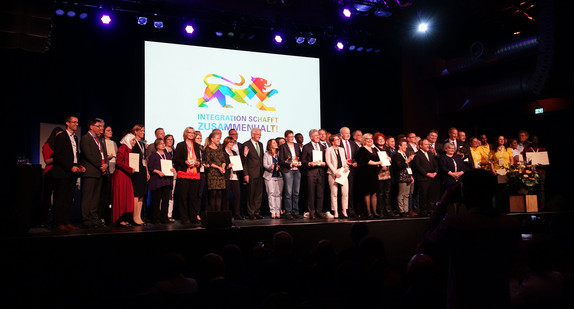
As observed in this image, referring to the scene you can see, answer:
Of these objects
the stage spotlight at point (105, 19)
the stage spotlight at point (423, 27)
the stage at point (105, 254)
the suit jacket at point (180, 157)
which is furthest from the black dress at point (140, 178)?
the stage spotlight at point (423, 27)

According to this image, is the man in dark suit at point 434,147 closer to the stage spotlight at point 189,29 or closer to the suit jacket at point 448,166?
the suit jacket at point 448,166

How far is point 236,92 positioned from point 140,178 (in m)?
3.46

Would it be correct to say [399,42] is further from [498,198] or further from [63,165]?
[63,165]

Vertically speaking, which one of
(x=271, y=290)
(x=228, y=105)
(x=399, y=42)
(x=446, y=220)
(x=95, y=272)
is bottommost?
(x=95, y=272)

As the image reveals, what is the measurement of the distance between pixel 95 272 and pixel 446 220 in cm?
447

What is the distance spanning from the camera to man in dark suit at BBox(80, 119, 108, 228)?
6.83m

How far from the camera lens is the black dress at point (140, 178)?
7645 millimetres

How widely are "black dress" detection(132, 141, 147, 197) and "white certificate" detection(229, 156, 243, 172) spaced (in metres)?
1.49

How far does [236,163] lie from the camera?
8.16 meters

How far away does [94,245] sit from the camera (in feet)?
18.2

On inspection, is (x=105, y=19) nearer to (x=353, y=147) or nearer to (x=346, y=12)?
(x=346, y=12)

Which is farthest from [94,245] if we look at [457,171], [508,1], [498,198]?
[508,1]

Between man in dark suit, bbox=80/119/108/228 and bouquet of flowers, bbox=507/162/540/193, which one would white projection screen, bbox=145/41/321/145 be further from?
bouquet of flowers, bbox=507/162/540/193

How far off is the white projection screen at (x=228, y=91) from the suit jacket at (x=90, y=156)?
258 cm
